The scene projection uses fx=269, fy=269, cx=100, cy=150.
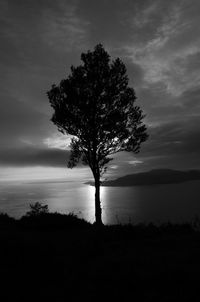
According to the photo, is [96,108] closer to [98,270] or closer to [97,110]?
[97,110]

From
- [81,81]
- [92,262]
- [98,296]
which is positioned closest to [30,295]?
[98,296]

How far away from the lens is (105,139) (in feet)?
84.3

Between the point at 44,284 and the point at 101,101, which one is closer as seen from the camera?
the point at 44,284

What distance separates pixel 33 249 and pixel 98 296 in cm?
536

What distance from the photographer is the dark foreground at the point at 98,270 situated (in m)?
8.70

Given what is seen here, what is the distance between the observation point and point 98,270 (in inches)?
424

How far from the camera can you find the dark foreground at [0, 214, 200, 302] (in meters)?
8.70

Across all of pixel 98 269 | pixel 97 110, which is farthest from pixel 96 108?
pixel 98 269

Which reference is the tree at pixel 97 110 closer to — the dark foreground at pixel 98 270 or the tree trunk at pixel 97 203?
the tree trunk at pixel 97 203

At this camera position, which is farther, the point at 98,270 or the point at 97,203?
the point at 97,203

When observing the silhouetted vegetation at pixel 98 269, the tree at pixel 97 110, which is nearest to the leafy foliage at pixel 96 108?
the tree at pixel 97 110

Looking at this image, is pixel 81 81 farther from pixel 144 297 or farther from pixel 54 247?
pixel 144 297

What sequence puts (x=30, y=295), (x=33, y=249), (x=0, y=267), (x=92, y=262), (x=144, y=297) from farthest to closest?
(x=33, y=249)
(x=92, y=262)
(x=0, y=267)
(x=30, y=295)
(x=144, y=297)

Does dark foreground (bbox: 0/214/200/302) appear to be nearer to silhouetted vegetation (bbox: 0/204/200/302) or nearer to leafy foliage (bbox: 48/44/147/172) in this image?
silhouetted vegetation (bbox: 0/204/200/302)
